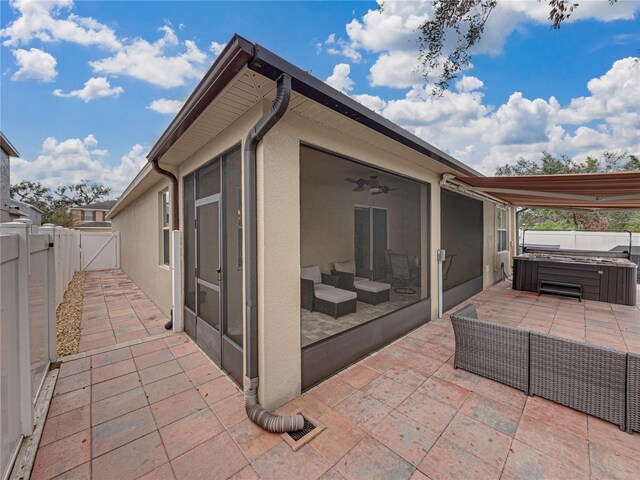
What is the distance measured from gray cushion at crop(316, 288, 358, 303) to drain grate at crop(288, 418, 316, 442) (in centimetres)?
218

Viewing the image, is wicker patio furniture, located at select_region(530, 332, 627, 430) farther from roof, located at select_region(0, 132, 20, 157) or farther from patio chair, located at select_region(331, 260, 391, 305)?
roof, located at select_region(0, 132, 20, 157)

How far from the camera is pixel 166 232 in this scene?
19.5ft

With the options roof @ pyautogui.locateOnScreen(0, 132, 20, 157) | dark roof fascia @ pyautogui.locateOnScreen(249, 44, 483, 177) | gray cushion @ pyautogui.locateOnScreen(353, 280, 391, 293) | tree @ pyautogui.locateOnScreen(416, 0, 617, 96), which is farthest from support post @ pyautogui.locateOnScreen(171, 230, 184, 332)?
tree @ pyautogui.locateOnScreen(416, 0, 617, 96)

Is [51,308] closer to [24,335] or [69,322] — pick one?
[24,335]

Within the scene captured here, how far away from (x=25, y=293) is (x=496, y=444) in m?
4.08

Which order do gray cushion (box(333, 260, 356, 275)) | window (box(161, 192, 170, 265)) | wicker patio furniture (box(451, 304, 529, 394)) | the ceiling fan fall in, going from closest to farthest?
wicker patio furniture (box(451, 304, 529, 394))
the ceiling fan
gray cushion (box(333, 260, 356, 275))
window (box(161, 192, 170, 265))

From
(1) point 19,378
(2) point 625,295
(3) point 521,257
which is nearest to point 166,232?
(1) point 19,378

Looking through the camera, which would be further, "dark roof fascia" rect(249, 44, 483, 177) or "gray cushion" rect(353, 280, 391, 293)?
"gray cushion" rect(353, 280, 391, 293)

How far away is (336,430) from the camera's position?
7.51 ft

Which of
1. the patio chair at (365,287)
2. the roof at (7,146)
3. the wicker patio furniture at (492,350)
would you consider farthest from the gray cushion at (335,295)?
the roof at (7,146)

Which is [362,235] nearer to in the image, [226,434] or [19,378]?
[226,434]

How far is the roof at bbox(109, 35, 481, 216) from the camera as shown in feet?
6.26

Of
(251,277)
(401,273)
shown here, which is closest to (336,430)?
(251,277)

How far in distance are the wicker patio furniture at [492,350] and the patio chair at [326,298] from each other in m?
1.63
